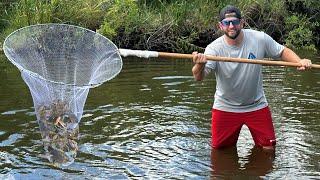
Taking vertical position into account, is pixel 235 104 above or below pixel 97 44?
below

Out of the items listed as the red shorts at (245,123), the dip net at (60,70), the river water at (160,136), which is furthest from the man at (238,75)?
the dip net at (60,70)

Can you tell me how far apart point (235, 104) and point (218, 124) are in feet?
1.14

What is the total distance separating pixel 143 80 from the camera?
13.4m

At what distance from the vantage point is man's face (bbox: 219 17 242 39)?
21.1ft

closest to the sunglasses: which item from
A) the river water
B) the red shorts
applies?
the red shorts

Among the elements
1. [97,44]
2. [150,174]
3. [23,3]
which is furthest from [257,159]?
[23,3]

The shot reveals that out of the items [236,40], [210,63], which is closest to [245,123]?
[210,63]

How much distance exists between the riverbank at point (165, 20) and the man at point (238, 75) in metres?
11.2

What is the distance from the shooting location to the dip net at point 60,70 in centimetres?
616

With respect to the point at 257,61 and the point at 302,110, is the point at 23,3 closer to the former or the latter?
the point at 302,110

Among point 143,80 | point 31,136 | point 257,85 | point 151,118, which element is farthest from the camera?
point 143,80

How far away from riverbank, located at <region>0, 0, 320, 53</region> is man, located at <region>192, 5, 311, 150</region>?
1123cm

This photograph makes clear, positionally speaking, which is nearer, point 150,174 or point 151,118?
point 150,174

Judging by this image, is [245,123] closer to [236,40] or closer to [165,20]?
[236,40]
